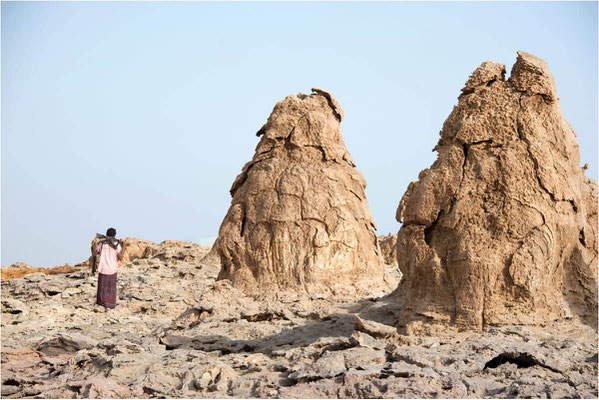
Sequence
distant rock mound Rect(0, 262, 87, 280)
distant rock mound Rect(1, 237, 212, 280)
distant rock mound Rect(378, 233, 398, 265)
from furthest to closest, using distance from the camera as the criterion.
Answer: distant rock mound Rect(0, 262, 87, 280) < distant rock mound Rect(378, 233, 398, 265) < distant rock mound Rect(1, 237, 212, 280)

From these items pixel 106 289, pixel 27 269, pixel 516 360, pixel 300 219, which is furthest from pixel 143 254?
pixel 516 360

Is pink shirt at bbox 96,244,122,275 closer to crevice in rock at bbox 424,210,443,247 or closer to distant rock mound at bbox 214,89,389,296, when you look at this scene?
distant rock mound at bbox 214,89,389,296

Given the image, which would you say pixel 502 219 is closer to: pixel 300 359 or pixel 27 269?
pixel 300 359

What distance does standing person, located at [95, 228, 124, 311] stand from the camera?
1069cm

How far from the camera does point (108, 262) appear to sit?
10836 millimetres

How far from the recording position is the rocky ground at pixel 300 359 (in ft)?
22.0

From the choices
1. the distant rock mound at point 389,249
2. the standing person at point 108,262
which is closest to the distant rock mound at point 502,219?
the standing person at point 108,262

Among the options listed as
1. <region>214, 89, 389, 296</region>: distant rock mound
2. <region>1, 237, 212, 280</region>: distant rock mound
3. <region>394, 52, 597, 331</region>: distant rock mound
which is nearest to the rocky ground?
<region>394, 52, 597, 331</region>: distant rock mound

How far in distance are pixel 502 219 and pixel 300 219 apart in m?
5.87

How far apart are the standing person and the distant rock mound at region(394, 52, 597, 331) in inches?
158

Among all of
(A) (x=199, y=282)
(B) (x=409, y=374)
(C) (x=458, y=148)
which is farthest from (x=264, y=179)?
(B) (x=409, y=374)

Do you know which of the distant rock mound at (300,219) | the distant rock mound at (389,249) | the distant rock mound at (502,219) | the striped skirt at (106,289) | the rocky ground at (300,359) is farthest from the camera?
the distant rock mound at (389,249)

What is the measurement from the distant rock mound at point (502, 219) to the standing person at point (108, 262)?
13.1 ft

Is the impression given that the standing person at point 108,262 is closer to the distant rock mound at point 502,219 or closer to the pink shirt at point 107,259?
the pink shirt at point 107,259
